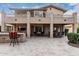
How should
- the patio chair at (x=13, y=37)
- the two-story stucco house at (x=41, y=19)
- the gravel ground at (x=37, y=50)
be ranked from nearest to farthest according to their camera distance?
the gravel ground at (x=37, y=50), the patio chair at (x=13, y=37), the two-story stucco house at (x=41, y=19)

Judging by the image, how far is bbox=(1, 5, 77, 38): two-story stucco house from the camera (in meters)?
18.9

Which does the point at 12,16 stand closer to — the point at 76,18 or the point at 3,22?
the point at 3,22

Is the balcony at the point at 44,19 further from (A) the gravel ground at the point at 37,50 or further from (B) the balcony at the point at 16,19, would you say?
(A) the gravel ground at the point at 37,50

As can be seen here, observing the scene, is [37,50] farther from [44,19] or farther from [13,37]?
[44,19]

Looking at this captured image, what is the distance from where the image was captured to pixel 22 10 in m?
21.8

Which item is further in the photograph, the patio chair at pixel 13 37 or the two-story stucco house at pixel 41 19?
the two-story stucco house at pixel 41 19

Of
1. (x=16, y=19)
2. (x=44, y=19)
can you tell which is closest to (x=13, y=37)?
(x=16, y=19)

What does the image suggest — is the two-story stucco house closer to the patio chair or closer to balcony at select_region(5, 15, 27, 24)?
balcony at select_region(5, 15, 27, 24)

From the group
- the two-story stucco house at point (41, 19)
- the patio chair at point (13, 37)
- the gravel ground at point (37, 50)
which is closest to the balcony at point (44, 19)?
the two-story stucco house at point (41, 19)

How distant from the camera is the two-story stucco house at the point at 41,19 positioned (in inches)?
743

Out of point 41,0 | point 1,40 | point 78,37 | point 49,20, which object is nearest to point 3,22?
point 49,20

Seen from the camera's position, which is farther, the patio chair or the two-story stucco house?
the two-story stucco house

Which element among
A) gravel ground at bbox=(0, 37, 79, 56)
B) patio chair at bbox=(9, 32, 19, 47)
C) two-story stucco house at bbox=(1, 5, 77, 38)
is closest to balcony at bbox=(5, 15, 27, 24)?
two-story stucco house at bbox=(1, 5, 77, 38)

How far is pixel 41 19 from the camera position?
61.9 ft
